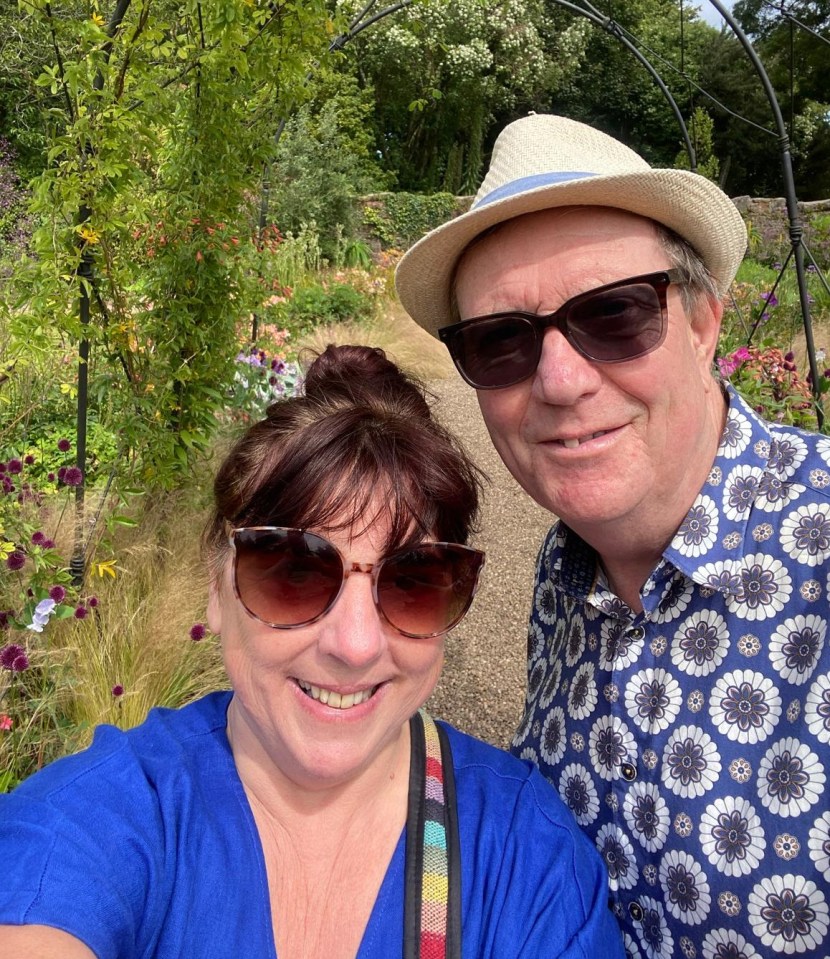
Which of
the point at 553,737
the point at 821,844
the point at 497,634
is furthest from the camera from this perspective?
the point at 497,634

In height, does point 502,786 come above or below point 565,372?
below

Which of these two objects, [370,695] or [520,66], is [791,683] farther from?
[520,66]

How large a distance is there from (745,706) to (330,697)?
700mm

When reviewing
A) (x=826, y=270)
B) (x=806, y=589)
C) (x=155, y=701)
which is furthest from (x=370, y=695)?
(x=826, y=270)

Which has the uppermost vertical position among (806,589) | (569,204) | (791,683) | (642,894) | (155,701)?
(569,204)

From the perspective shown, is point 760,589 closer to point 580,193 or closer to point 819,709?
point 819,709

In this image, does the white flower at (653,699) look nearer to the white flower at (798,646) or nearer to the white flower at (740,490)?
the white flower at (798,646)

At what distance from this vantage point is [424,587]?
1.23 metres

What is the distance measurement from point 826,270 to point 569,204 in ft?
35.1

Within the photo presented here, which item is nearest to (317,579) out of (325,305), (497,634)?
(497,634)

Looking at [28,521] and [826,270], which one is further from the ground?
[826,270]

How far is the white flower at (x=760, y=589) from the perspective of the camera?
1.19 meters

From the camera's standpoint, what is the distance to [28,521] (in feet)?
9.58

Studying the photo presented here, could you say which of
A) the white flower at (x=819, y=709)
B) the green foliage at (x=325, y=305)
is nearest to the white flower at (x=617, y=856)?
the white flower at (x=819, y=709)
